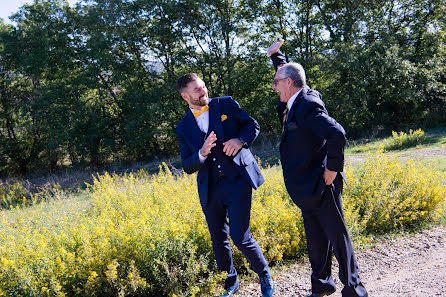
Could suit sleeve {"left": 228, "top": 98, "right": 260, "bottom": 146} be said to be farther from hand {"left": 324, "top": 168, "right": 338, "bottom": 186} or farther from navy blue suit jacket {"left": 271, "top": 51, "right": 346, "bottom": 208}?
hand {"left": 324, "top": 168, "right": 338, "bottom": 186}

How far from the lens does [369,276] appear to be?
3908mm

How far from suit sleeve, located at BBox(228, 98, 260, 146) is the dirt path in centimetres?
168

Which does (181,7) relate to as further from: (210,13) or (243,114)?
(243,114)

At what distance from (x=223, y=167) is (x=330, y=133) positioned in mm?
1071

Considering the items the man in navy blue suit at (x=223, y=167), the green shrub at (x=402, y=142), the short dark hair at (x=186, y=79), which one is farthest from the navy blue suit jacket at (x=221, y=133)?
the green shrub at (x=402, y=142)

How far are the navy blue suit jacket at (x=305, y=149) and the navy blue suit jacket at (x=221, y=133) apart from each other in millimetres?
368

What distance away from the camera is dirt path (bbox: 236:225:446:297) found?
139 inches

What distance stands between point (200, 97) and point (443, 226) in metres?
4.10

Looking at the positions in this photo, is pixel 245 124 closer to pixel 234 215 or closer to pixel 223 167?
pixel 223 167

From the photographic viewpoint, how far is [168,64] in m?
20.8

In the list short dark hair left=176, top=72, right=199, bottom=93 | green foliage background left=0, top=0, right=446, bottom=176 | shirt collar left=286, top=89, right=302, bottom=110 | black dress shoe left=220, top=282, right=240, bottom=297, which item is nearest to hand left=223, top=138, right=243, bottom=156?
shirt collar left=286, top=89, right=302, bottom=110

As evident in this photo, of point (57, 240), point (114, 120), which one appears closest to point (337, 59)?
point (114, 120)

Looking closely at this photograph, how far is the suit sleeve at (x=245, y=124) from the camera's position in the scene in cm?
339

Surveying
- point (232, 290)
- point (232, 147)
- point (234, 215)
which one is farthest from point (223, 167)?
point (232, 290)
